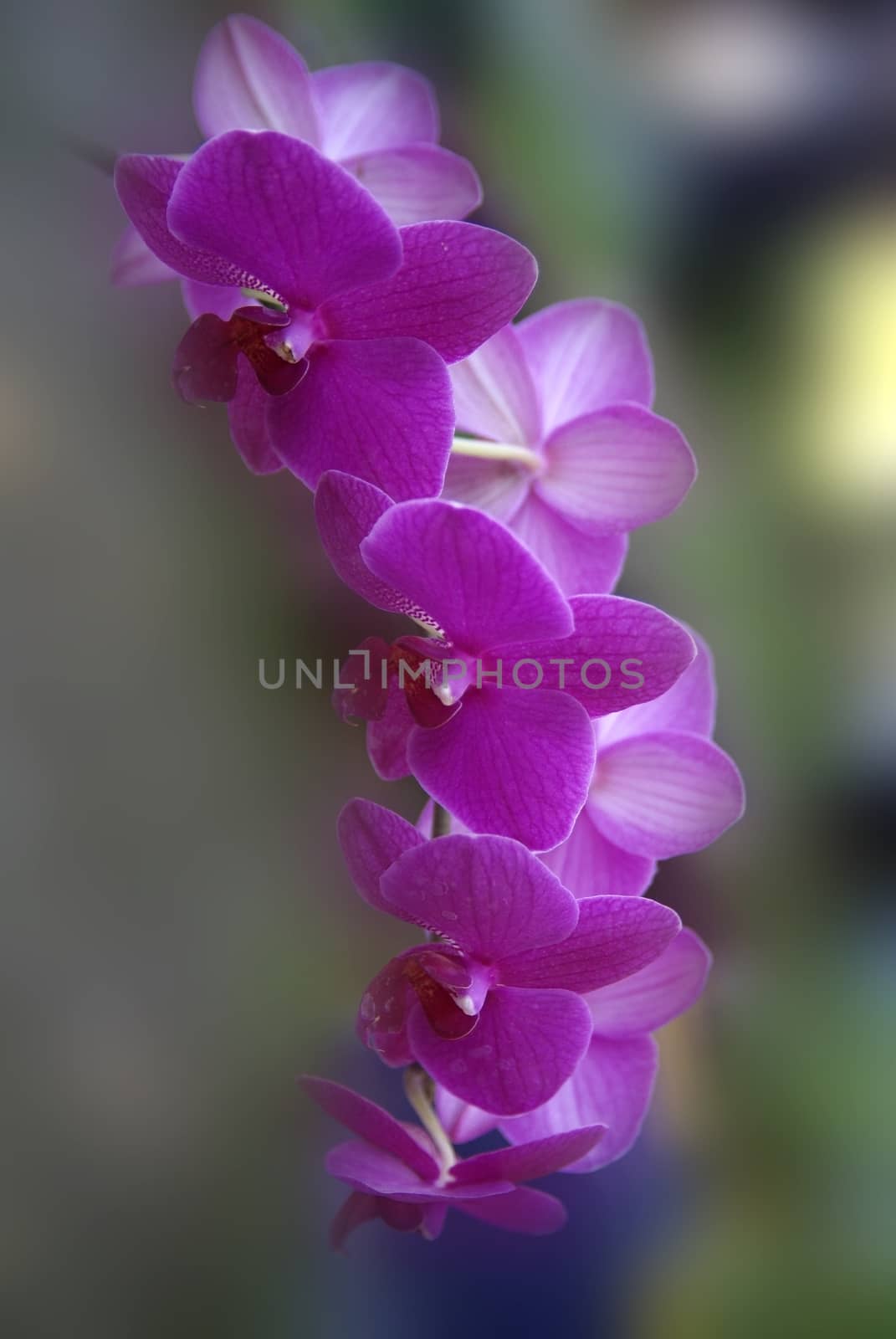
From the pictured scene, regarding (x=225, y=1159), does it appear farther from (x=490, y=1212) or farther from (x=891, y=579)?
(x=891, y=579)

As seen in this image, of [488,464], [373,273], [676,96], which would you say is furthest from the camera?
[676,96]

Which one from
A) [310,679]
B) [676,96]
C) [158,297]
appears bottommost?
[310,679]

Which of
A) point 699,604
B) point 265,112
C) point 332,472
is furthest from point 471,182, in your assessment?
point 699,604

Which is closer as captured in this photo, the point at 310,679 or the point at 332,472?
the point at 332,472

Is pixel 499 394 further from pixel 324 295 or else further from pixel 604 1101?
pixel 604 1101

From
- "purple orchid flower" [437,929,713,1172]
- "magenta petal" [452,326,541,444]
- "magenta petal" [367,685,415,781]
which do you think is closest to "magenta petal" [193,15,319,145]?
"magenta petal" [452,326,541,444]

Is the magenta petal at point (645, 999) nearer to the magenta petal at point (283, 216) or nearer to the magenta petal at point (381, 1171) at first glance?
the magenta petal at point (381, 1171)

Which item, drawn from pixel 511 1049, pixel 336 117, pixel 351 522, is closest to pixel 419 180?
pixel 336 117

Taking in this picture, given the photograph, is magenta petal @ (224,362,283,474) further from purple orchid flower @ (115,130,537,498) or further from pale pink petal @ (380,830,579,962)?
pale pink petal @ (380,830,579,962)
